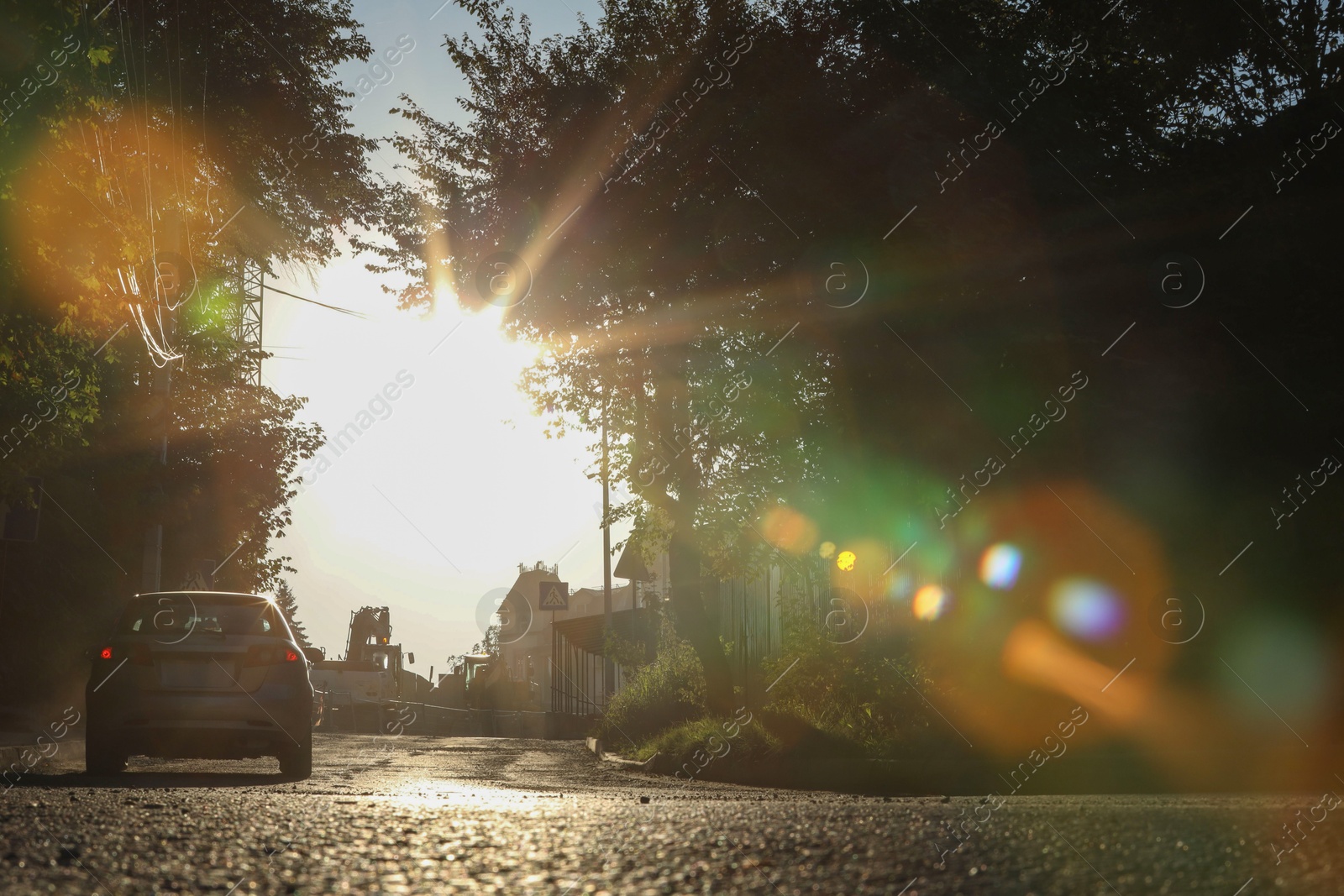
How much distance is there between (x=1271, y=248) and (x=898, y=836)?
25.3 ft

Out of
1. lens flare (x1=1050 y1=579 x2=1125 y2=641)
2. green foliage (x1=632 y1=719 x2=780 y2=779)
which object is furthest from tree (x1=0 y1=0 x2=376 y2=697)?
lens flare (x1=1050 y1=579 x2=1125 y2=641)

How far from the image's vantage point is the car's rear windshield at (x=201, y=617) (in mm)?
9742

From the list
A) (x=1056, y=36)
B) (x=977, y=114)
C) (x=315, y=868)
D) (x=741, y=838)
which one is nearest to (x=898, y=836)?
(x=741, y=838)

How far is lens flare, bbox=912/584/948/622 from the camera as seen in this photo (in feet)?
40.6

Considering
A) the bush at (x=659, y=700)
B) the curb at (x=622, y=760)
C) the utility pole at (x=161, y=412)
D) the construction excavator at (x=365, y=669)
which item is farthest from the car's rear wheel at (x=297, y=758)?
the construction excavator at (x=365, y=669)

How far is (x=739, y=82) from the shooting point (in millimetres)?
14102

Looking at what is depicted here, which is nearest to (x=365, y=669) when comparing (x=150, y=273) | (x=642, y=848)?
(x=150, y=273)

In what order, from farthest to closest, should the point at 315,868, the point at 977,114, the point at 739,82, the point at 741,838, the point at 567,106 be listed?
the point at 567,106, the point at 739,82, the point at 977,114, the point at 741,838, the point at 315,868

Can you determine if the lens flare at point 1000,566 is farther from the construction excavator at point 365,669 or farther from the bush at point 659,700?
the construction excavator at point 365,669

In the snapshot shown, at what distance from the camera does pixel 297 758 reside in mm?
9859

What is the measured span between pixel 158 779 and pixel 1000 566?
761cm

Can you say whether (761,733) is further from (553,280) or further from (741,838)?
(741,838)

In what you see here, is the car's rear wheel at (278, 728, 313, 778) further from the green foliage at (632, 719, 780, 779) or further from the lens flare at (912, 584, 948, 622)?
the lens flare at (912, 584, 948, 622)

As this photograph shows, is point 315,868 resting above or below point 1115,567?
below
